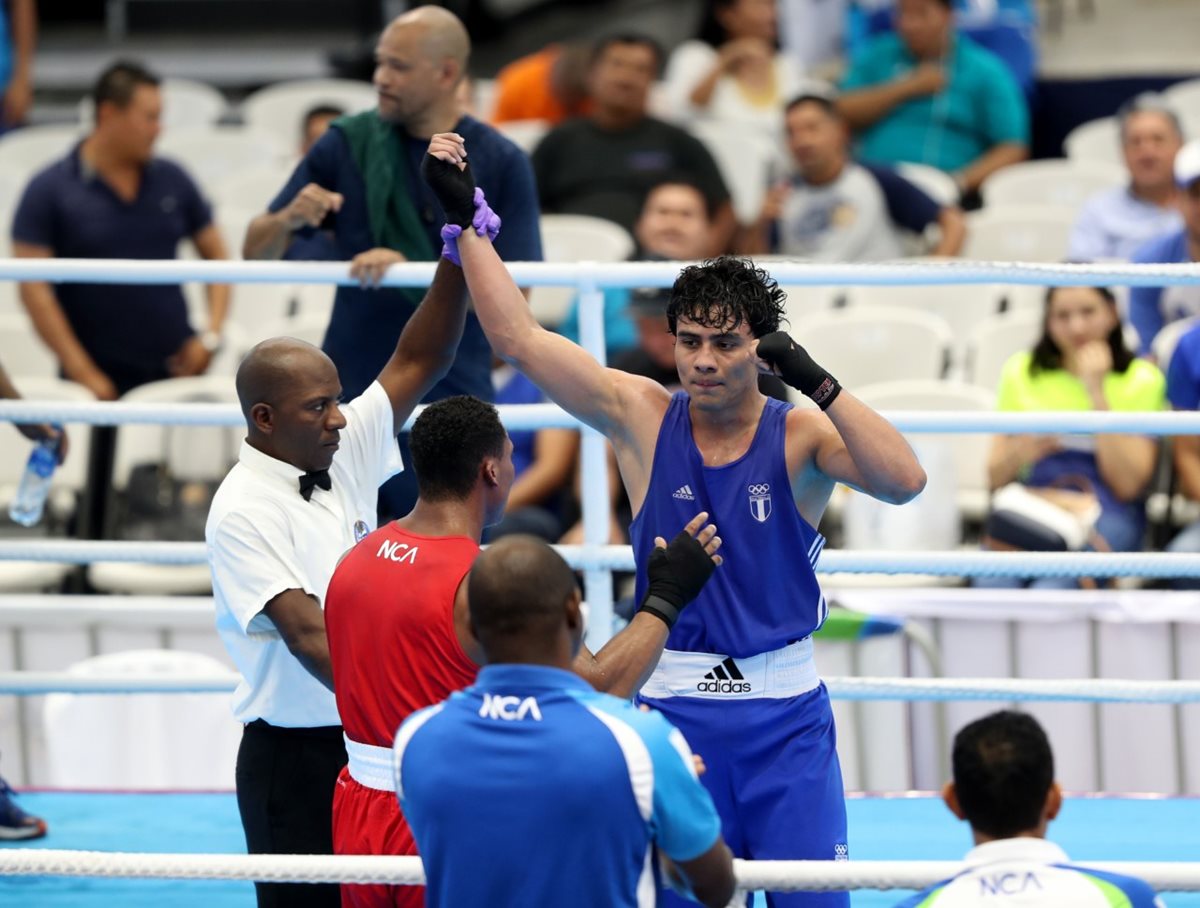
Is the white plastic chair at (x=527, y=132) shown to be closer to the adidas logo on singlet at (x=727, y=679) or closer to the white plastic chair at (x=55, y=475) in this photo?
the white plastic chair at (x=55, y=475)

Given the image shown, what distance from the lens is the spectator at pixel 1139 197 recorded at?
7.25m

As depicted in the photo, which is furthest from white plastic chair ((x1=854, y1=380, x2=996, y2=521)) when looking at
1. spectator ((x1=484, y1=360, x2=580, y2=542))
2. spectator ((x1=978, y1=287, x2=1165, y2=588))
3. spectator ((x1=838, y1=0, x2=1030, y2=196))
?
spectator ((x1=838, y1=0, x2=1030, y2=196))

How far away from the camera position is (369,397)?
355cm

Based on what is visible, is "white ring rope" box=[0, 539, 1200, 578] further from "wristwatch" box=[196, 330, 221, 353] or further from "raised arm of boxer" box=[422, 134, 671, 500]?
"wristwatch" box=[196, 330, 221, 353]

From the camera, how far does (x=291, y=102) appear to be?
32.3 ft

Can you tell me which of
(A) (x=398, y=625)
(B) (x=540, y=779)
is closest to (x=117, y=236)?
(A) (x=398, y=625)

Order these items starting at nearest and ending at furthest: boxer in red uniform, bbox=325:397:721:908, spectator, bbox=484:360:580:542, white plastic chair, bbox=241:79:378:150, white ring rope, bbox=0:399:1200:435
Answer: boxer in red uniform, bbox=325:397:721:908
white ring rope, bbox=0:399:1200:435
spectator, bbox=484:360:580:542
white plastic chair, bbox=241:79:378:150

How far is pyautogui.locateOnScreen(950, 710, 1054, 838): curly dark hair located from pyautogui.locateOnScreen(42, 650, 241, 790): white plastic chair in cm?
297

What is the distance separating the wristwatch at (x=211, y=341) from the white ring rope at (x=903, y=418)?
2864 mm

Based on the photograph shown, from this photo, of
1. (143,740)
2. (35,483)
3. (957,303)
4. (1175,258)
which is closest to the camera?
(35,483)

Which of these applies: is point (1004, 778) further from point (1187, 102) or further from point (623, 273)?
point (1187, 102)

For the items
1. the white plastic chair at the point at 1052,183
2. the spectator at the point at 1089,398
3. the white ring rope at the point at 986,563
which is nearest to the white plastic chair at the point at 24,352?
the spectator at the point at 1089,398

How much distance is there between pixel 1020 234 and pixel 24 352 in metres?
4.11

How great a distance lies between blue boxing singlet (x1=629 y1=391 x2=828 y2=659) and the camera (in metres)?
3.16
